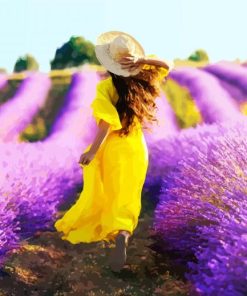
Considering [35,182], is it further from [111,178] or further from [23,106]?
[23,106]

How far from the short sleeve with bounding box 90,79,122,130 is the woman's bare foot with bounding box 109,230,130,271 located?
70 centimetres

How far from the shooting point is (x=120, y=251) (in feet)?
15.1

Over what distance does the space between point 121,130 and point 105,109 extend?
204 mm

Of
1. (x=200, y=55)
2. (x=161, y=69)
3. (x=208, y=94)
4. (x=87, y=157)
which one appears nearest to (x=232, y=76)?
(x=208, y=94)

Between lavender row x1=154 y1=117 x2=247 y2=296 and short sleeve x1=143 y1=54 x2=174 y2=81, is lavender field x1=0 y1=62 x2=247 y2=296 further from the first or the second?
short sleeve x1=143 y1=54 x2=174 y2=81

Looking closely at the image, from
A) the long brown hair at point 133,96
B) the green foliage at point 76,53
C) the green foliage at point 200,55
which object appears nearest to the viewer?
the long brown hair at point 133,96

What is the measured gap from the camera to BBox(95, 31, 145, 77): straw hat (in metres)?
4.69

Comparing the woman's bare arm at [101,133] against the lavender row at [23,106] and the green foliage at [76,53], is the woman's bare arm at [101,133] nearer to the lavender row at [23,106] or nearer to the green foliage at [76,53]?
the lavender row at [23,106]

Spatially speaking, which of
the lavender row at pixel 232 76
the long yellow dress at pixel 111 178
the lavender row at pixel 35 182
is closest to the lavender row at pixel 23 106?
the lavender row at pixel 35 182

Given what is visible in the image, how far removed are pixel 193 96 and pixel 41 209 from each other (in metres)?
6.12

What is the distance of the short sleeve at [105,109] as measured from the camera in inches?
182

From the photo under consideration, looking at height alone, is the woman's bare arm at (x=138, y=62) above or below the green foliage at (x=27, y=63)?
above

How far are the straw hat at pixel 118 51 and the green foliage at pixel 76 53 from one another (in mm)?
16689

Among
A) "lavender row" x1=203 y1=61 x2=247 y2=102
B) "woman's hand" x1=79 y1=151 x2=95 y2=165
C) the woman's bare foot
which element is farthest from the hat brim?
"lavender row" x1=203 y1=61 x2=247 y2=102
